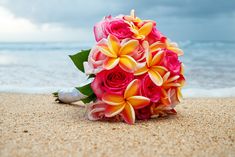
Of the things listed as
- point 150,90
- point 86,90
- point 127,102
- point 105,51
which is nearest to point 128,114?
point 127,102

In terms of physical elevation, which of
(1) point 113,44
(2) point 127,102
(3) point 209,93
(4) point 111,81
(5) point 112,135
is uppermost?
(1) point 113,44

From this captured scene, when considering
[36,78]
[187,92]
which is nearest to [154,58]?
[187,92]

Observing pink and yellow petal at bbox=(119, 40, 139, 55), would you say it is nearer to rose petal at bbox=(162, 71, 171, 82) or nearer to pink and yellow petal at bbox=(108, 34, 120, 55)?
pink and yellow petal at bbox=(108, 34, 120, 55)

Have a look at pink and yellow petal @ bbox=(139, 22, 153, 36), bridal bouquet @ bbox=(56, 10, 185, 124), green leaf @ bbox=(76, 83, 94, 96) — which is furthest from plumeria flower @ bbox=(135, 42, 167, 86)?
green leaf @ bbox=(76, 83, 94, 96)

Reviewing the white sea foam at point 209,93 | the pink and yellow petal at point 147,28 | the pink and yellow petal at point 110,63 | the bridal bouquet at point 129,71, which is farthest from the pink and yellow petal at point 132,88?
the white sea foam at point 209,93

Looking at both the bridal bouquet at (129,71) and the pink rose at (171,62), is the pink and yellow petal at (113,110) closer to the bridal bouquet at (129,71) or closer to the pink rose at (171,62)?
the bridal bouquet at (129,71)

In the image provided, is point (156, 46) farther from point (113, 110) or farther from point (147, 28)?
point (113, 110)

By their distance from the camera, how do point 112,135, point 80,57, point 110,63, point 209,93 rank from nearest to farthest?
point 112,135 < point 110,63 < point 80,57 < point 209,93
